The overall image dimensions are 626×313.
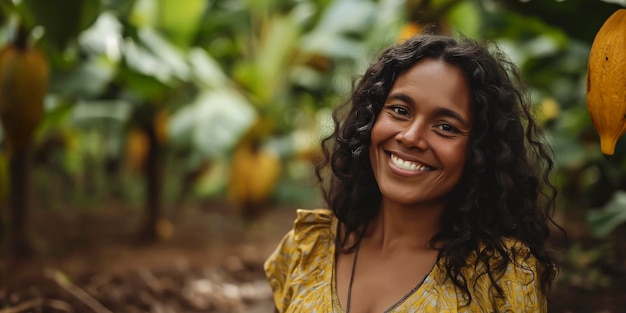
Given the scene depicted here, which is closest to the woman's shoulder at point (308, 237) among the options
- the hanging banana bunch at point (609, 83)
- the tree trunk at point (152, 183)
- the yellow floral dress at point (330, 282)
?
the yellow floral dress at point (330, 282)

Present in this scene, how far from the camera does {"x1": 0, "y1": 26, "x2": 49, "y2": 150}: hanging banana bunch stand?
5.23 ft

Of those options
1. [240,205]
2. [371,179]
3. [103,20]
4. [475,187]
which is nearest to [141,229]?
[240,205]

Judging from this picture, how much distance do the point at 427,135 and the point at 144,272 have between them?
1.46m

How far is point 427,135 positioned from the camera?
107cm

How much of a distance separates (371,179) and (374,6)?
1.84 metres

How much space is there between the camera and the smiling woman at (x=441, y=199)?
1.06m

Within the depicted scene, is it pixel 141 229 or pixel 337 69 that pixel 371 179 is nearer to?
pixel 141 229

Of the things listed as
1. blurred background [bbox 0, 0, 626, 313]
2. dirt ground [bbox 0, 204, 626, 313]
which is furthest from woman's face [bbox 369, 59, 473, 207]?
dirt ground [bbox 0, 204, 626, 313]

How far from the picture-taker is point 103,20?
93.5 inches

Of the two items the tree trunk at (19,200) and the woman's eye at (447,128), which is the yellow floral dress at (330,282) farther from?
the tree trunk at (19,200)

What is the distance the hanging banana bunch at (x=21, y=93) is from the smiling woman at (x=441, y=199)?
0.83 meters

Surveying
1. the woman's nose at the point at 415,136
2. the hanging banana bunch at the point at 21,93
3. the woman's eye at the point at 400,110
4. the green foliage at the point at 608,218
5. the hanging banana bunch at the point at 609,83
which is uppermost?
the hanging banana bunch at the point at 21,93

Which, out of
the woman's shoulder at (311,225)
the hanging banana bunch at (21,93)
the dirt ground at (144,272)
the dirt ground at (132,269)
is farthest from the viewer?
the dirt ground at (132,269)

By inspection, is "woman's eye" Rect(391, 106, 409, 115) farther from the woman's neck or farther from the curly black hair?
the woman's neck
